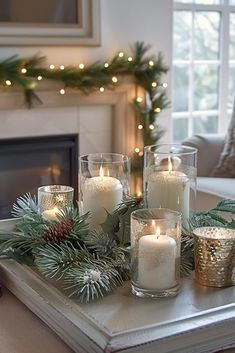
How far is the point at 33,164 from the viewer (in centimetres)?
334

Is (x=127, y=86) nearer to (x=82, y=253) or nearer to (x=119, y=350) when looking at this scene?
(x=82, y=253)

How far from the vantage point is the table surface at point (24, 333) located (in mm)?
1095

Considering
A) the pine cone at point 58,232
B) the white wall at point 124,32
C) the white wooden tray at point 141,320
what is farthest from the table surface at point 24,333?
the white wall at point 124,32

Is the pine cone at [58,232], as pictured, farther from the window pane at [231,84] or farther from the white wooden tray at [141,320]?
the window pane at [231,84]

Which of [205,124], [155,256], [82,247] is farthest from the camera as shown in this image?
[205,124]

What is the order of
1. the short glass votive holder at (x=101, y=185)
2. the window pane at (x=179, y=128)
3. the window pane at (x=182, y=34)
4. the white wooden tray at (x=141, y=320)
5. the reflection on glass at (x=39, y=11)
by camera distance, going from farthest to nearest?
1. the window pane at (x=179, y=128)
2. the window pane at (x=182, y=34)
3. the reflection on glass at (x=39, y=11)
4. the short glass votive holder at (x=101, y=185)
5. the white wooden tray at (x=141, y=320)

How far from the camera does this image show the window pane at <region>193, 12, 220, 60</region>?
389 centimetres

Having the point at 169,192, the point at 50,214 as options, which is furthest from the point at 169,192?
the point at 50,214

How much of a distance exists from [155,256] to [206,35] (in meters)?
3.01

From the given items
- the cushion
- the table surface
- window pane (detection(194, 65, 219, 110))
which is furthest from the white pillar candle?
window pane (detection(194, 65, 219, 110))

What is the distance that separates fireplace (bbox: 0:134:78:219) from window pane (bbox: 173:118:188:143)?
82 cm

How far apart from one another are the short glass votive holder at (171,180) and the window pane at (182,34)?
253 cm

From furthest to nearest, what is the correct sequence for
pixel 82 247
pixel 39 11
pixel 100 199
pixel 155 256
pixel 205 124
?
pixel 205 124 < pixel 39 11 < pixel 100 199 < pixel 82 247 < pixel 155 256

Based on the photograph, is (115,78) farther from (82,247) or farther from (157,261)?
(157,261)
